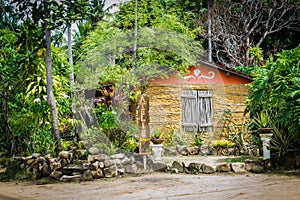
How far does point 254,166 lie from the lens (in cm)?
779

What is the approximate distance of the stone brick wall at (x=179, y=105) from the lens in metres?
11.8

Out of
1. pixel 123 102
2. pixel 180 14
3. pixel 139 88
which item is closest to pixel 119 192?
pixel 123 102

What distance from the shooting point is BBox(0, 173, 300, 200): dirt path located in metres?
5.84

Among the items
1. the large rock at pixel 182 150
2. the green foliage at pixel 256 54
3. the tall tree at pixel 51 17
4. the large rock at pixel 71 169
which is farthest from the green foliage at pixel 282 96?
the green foliage at pixel 256 54

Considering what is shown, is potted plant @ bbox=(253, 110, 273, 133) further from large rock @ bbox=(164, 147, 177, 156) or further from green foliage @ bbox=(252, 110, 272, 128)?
large rock @ bbox=(164, 147, 177, 156)

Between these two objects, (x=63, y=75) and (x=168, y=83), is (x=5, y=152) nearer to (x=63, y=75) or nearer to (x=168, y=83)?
(x=63, y=75)

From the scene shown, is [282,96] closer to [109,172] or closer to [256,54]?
[109,172]

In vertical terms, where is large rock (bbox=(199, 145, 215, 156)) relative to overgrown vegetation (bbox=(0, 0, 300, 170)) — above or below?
below

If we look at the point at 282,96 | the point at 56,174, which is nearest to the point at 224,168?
the point at 282,96

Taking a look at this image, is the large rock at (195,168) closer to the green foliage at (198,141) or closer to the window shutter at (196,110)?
the green foliage at (198,141)

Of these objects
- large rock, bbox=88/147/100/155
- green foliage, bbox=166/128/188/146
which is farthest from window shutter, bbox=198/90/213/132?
large rock, bbox=88/147/100/155

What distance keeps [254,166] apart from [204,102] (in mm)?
4691

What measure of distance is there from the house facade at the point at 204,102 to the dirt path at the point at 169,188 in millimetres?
4324

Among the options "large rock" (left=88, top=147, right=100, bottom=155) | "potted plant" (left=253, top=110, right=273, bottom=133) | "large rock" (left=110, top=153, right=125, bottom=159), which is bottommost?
"large rock" (left=110, top=153, right=125, bottom=159)
